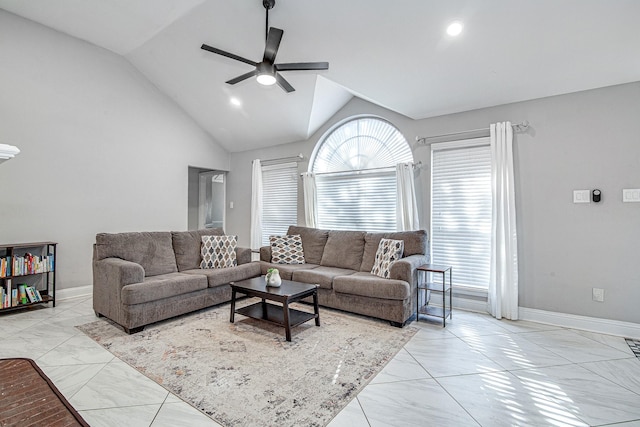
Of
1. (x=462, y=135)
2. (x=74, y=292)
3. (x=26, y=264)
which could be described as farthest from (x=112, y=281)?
(x=462, y=135)

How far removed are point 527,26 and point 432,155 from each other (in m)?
1.75

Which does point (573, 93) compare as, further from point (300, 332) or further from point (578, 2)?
point (300, 332)

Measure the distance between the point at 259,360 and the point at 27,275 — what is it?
3.53 m

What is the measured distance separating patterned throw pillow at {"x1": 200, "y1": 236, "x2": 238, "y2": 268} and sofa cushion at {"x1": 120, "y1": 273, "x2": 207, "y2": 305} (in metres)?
0.55

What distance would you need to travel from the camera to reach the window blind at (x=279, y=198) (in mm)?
5824

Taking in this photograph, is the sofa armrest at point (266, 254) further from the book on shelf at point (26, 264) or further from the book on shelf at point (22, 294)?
the book on shelf at point (22, 294)

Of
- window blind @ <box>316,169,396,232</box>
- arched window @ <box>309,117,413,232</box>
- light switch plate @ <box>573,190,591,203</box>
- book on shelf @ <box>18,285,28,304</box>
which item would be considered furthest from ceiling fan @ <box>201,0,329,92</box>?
book on shelf @ <box>18,285,28,304</box>

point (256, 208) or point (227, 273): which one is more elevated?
point (256, 208)

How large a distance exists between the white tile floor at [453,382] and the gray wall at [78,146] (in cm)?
150

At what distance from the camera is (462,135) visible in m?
4.05

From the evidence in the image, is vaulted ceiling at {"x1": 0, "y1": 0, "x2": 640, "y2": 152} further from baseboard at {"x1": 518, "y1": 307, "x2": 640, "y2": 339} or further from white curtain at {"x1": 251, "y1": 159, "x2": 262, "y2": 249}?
baseboard at {"x1": 518, "y1": 307, "x2": 640, "y2": 339}

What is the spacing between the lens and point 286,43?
3.66m

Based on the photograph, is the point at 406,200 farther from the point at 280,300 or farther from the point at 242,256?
the point at 242,256

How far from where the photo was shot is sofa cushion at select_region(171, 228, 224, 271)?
168 inches
